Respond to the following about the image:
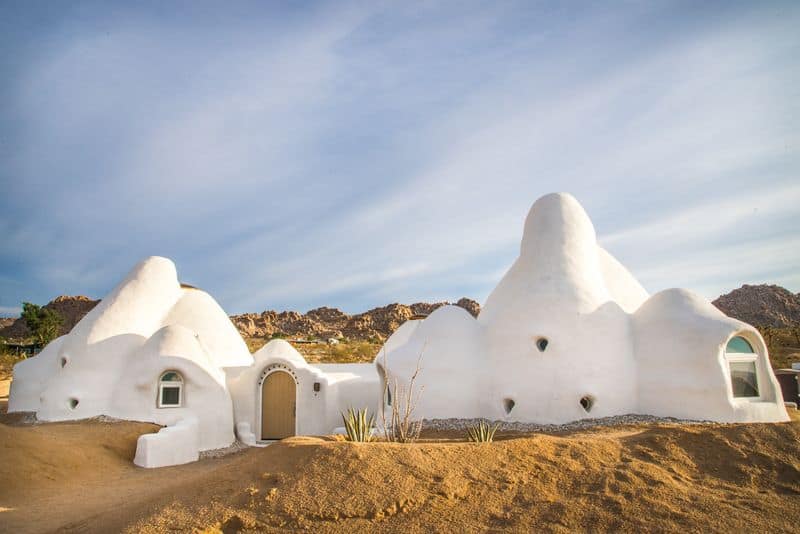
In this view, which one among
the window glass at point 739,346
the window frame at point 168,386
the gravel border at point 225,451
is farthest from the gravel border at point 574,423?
the window frame at point 168,386

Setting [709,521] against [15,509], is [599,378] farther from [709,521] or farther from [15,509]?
[15,509]

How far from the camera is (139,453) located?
12.1 metres

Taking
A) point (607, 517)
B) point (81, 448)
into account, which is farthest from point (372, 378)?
point (607, 517)

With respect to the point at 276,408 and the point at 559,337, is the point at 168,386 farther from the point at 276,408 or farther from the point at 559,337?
the point at 559,337

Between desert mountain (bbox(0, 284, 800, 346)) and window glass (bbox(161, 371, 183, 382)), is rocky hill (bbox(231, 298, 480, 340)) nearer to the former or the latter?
desert mountain (bbox(0, 284, 800, 346))

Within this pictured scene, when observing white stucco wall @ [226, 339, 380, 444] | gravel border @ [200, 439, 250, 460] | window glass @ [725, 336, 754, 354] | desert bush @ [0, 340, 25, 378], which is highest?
desert bush @ [0, 340, 25, 378]

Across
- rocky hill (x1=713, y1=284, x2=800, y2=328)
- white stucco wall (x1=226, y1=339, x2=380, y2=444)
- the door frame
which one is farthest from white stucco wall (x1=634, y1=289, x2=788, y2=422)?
rocky hill (x1=713, y1=284, x2=800, y2=328)

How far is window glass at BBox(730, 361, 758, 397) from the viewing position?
12.2 meters

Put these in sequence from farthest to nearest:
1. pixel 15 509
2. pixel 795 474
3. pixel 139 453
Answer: pixel 139 453
pixel 15 509
pixel 795 474

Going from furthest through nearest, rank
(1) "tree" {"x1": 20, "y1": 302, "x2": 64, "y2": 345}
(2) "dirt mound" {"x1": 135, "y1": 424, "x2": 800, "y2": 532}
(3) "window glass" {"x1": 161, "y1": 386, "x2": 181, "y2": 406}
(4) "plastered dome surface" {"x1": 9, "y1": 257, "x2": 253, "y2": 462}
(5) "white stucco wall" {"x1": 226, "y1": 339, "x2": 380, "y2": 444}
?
(1) "tree" {"x1": 20, "y1": 302, "x2": 64, "y2": 345}
(5) "white stucco wall" {"x1": 226, "y1": 339, "x2": 380, "y2": 444}
(3) "window glass" {"x1": 161, "y1": 386, "x2": 181, "y2": 406}
(4) "plastered dome surface" {"x1": 9, "y1": 257, "x2": 253, "y2": 462}
(2) "dirt mound" {"x1": 135, "y1": 424, "x2": 800, "y2": 532}

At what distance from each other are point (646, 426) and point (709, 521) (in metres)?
5.53

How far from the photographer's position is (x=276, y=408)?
16.0 m

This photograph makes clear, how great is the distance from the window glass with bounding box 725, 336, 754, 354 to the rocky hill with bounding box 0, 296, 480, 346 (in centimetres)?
4057

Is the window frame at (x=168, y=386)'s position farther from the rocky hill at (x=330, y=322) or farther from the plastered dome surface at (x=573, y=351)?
the rocky hill at (x=330, y=322)
